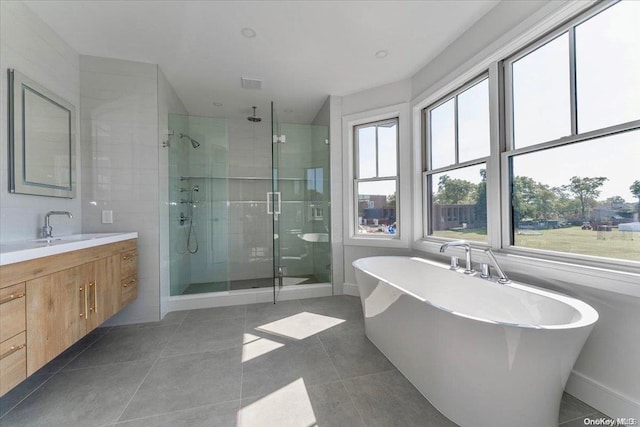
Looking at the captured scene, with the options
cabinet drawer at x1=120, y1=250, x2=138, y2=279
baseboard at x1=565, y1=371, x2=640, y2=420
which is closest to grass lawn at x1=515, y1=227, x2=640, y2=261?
baseboard at x1=565, y1=371, x2=640, y2=420

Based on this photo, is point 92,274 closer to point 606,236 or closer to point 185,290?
point 185,290

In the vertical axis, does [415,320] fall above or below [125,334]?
above

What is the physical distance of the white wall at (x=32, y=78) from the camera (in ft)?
5.68

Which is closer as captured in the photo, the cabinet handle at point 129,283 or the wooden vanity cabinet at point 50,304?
the wooden vanity cabinet at point 50,304

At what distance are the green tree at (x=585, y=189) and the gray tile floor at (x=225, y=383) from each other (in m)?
1.17

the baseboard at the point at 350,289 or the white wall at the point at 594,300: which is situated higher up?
the white wall at the point at 594,300

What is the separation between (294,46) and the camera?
2400mm

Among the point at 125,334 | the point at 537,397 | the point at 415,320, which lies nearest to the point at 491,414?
the point at 537,397

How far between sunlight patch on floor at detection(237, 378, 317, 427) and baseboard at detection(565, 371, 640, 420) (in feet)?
5.13

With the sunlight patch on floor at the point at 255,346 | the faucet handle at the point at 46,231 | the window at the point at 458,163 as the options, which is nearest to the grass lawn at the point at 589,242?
the window at the point at 458,163

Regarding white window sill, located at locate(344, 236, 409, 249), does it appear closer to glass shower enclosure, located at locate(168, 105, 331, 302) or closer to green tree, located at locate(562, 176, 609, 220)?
glass shower enclosure, located at locate(168, 105, 331, 302)

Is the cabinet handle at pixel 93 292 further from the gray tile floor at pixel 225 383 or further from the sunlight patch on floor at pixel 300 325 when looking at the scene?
the sunlight patch on floor at pixel 300 325

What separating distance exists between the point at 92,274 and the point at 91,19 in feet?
6.62

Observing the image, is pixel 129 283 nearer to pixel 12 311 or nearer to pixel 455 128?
pixel 12 311
